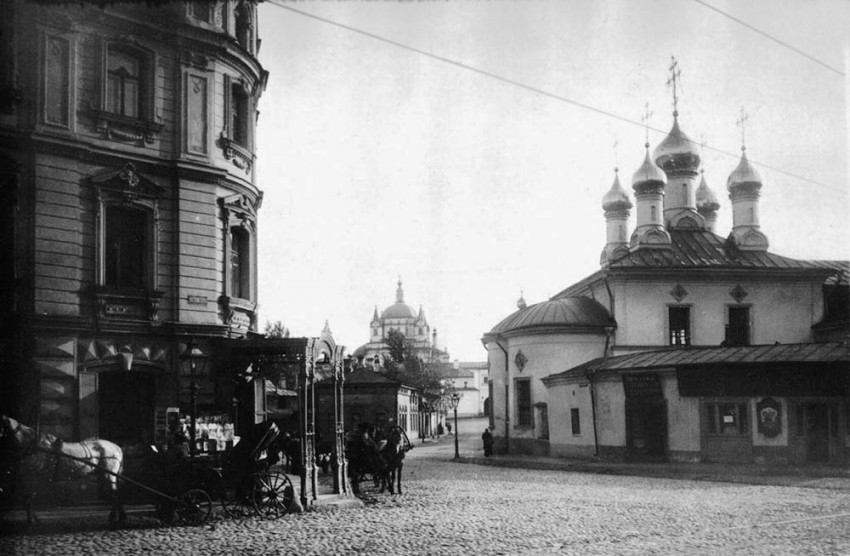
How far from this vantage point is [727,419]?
28234 mm

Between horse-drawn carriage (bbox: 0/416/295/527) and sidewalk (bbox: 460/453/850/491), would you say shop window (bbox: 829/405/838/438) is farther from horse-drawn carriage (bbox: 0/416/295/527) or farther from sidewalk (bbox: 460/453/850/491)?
horse-drawn carriage (bbox: 0/416/295/527)

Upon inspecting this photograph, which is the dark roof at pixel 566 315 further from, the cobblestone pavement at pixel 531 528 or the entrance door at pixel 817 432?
the cobblestone pavement at pixel 531 528

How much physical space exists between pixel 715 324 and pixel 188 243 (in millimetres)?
25956

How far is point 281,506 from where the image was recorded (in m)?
15.4

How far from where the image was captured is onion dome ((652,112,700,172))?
42594 millimetres

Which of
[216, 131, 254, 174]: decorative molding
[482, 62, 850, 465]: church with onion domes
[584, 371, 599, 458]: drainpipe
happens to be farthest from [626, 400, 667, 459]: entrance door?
[216, 131, 254, 174]: decorative molding

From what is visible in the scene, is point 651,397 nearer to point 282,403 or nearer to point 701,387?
point 701,387

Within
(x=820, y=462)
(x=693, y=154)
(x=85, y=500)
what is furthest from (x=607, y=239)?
(x=85, y=500)

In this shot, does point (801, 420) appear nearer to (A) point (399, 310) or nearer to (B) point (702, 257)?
(B) point (702, 257)

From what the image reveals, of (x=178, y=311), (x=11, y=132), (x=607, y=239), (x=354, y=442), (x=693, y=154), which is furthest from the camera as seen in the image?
(x=607, y=239)

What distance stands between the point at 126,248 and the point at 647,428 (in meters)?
20.6

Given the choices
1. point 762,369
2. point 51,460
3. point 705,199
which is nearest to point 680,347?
point 762,369

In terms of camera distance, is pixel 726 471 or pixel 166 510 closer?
pixel 166 510

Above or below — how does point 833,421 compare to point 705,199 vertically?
below
